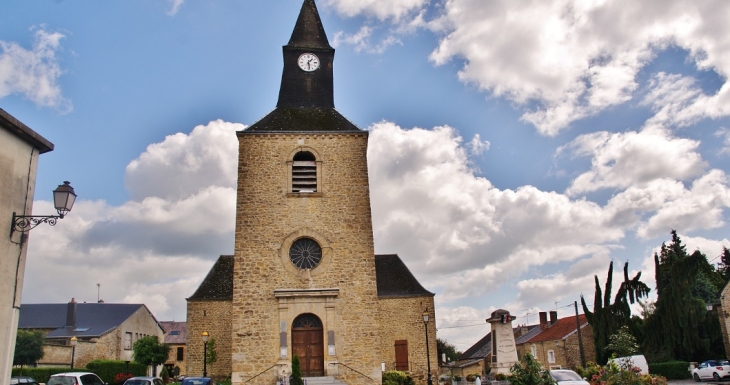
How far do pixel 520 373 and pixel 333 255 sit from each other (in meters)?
8.12

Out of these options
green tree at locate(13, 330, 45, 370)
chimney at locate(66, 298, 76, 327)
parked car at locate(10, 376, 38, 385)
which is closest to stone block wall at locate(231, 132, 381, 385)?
parked car at locate(10, 376, 38, 385)

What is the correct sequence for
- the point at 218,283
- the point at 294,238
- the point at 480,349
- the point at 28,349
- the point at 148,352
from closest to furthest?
the point at 294,238 < the point at 218,283 < the point at 28,349 < the point at 148,352 < the point at 480,349

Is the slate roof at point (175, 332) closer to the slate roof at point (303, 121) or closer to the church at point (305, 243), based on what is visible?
the church at point (305, 243)

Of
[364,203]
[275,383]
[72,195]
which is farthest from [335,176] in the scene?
[72,195]

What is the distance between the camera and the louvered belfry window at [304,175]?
63.9 feet

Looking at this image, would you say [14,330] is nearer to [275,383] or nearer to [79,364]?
[275,383]

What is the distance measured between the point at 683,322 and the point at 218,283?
21017 millimetres

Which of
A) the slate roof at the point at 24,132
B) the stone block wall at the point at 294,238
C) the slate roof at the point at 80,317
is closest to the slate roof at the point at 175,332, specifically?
the slate roof at the point at 80,317

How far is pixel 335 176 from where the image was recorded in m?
19.6

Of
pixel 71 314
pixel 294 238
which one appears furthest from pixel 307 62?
pixel 71 314

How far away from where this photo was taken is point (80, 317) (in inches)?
1545

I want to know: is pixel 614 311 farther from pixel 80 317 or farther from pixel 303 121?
pixel 80 317

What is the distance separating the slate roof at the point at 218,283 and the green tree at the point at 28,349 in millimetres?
11948

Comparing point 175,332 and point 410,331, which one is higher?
point 175,332
